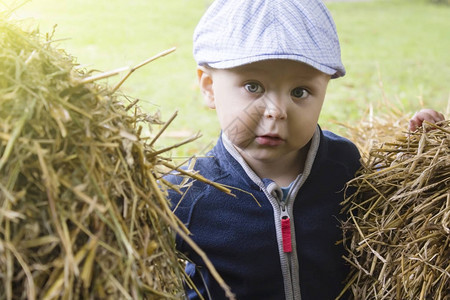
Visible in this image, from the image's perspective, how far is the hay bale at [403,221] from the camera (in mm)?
1621

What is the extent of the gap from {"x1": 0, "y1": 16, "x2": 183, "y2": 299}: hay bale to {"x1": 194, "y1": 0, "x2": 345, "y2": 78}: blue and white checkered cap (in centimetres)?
53

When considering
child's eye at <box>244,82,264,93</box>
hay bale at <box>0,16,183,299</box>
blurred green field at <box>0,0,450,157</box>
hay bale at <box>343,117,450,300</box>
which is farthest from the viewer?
blurred green field at <box>0,0,450,157</box>

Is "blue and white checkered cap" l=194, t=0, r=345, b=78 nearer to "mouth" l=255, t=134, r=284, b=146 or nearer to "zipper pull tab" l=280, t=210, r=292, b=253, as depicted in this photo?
"mouth" l=255, t=134, r=284, b=146

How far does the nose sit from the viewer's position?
1.68 metres

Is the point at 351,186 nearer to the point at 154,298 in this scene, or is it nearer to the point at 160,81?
the point at 154,298

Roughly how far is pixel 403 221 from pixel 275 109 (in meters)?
0.52

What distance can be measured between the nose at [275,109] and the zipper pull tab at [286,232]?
0.34 metres

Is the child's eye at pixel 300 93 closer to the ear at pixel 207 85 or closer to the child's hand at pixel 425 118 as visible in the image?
the ear at pixel 207 85

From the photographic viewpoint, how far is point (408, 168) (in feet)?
5.80

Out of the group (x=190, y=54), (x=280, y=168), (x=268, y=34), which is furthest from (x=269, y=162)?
(x=190, y=54)

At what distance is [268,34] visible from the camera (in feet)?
5.54

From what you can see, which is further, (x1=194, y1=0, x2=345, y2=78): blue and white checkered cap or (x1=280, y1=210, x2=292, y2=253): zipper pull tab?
(x1=280, y1=210, x2=292, y2=253): zipper pull tab

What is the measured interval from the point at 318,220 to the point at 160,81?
4.23 m

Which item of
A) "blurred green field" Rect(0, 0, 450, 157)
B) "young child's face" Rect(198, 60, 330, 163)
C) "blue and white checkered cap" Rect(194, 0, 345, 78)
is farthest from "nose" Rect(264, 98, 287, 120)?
"blurred green field" Rect(0, 0, 450, 157)
